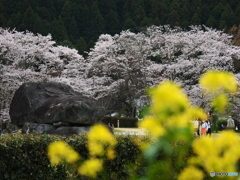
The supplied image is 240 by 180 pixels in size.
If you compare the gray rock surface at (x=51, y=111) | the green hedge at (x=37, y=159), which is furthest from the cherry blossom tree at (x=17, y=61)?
the green hedge at (x=37, y=159)

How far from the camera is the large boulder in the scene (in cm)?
1284

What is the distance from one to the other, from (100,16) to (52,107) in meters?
30.3

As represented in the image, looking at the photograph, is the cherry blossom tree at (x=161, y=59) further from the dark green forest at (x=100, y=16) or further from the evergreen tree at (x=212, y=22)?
the evergreen tree at (x=212, y=22)

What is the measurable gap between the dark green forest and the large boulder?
2159 centimetres

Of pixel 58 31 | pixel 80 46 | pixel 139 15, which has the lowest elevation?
pixel 80 46

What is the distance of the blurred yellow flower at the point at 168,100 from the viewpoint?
1435 mm

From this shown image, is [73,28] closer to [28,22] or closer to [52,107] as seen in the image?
[28,22]

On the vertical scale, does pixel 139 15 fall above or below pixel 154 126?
above

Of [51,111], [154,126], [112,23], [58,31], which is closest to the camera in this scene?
[154,126]

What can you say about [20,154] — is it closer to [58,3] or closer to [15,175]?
[15,175]

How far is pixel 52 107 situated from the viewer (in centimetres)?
1326

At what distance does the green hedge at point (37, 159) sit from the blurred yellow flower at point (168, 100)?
4073 millimetres

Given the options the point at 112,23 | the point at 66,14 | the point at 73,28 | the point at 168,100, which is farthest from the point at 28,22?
the point at 168,100

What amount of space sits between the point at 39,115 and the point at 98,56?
13180 millimetres
